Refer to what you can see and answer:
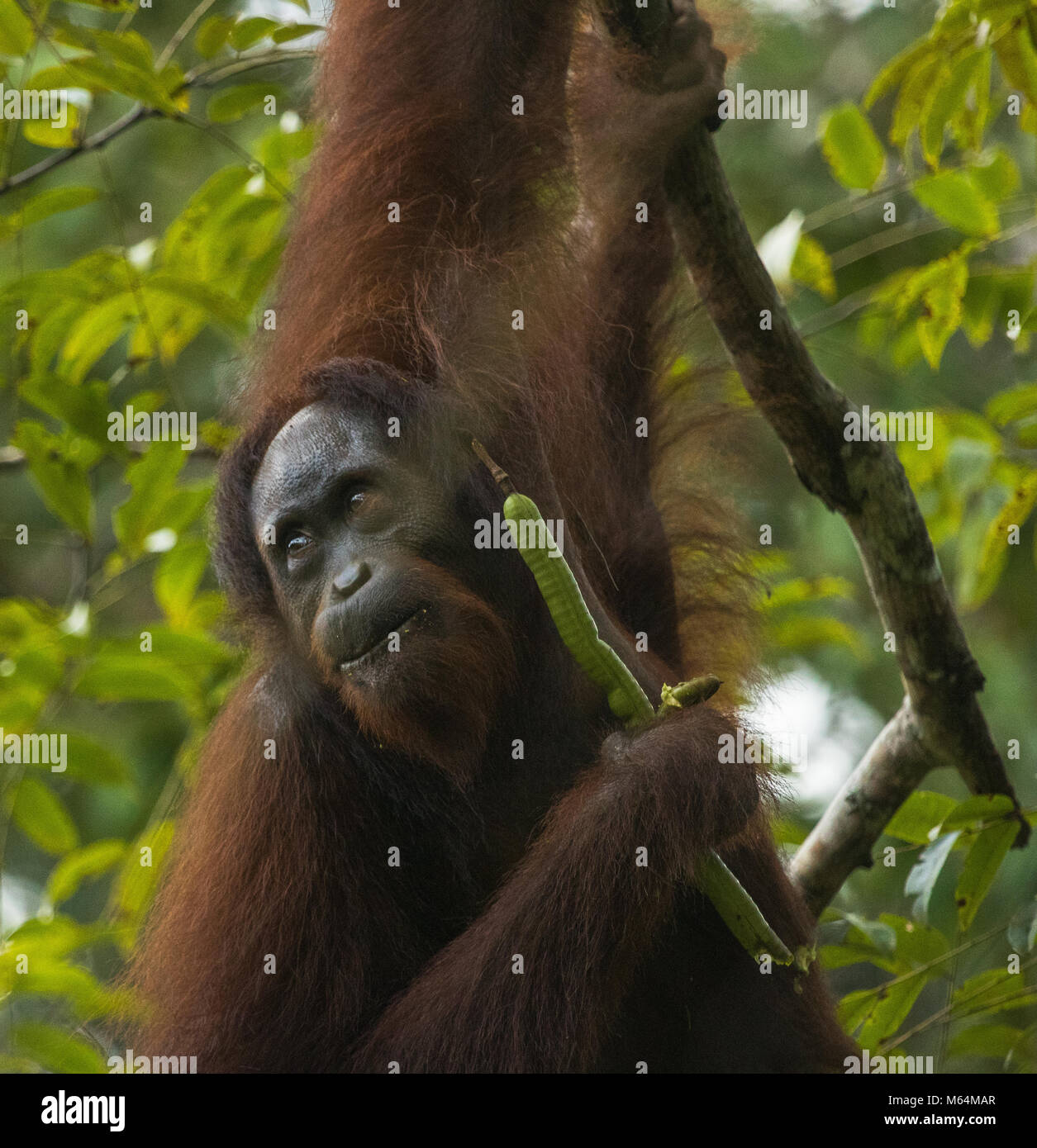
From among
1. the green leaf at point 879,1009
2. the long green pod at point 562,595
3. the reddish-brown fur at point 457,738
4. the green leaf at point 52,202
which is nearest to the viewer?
the long green pod at point 562,595

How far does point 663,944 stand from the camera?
3.38m

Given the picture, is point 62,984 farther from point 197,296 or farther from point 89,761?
point 197,296

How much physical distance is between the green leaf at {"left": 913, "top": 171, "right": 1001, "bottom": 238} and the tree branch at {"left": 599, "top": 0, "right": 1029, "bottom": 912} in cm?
111

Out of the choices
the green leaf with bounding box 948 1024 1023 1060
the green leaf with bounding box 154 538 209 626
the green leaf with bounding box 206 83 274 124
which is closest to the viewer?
the green leaf with bounding box 948 1024 1023 1060

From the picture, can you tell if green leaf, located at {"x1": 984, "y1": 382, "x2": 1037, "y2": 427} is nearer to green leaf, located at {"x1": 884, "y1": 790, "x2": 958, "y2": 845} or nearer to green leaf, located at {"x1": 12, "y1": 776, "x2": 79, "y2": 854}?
green leaf, located at {"x1": 884, "y1": 790, "x2": 958, "y2": 845}

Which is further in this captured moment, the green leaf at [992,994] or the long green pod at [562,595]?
the green leaf at [992,994]

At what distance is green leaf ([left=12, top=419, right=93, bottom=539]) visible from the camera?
4398mm

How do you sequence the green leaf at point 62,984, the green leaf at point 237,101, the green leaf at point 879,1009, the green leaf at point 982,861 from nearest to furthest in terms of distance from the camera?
the green leaf at point 982,861 → the green leaf at point 879,1009 → the green leaf at point 62,984 → the green leaf at point 237,101

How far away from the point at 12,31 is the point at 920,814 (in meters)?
3.38

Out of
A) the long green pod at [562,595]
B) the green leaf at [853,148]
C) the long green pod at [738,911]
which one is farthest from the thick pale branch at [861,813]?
the green leaf at [853,148]

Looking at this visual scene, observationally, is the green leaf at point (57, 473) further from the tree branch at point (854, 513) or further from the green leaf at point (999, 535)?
the green leaf at point (999, 535)

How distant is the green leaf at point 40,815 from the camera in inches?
179

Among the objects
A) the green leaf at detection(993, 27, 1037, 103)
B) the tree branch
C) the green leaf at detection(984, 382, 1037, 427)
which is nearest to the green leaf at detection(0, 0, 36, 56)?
the tree branch
